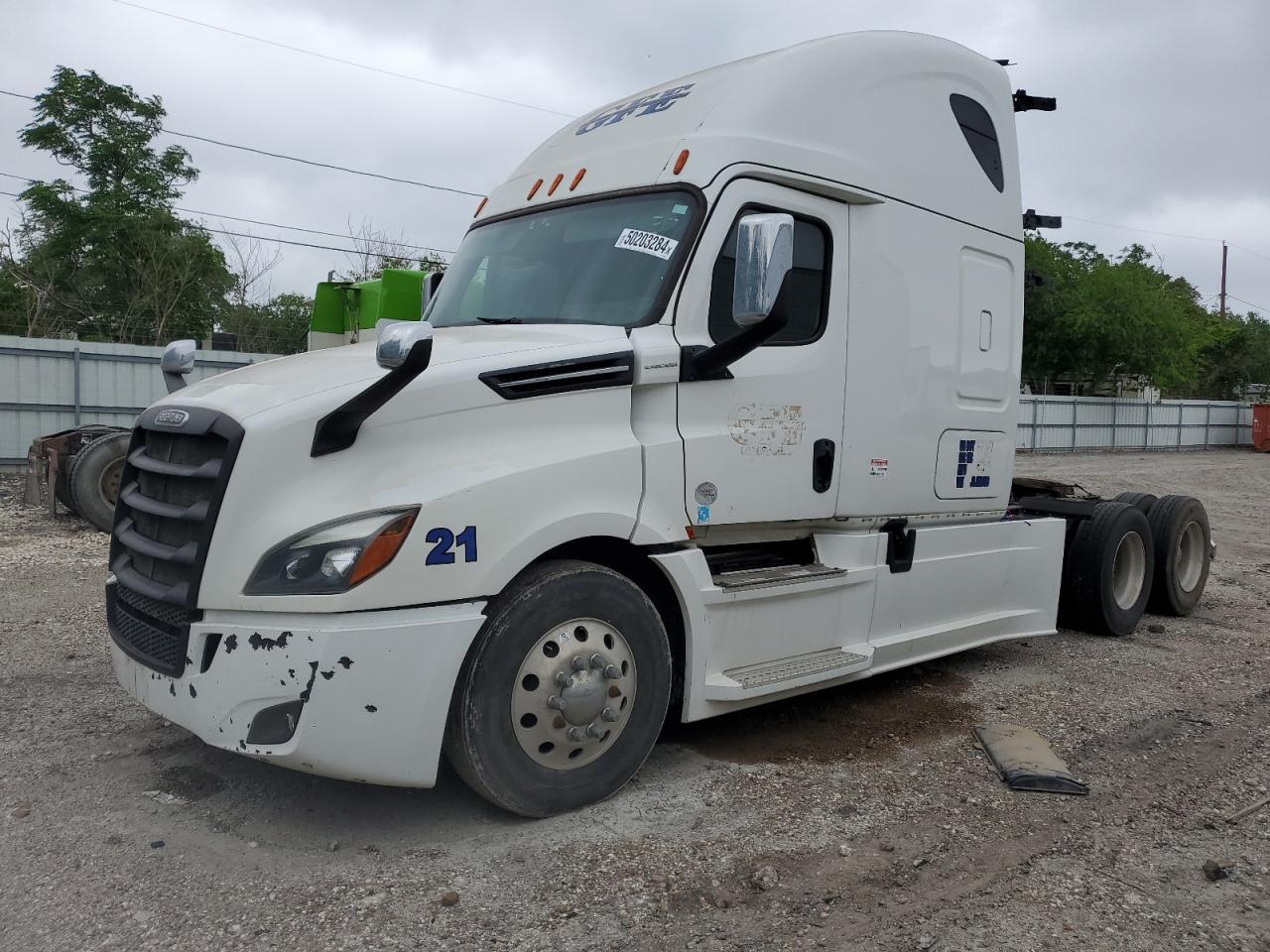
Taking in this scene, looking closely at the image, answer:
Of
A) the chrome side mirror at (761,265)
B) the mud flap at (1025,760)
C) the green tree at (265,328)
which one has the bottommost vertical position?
the mud flap at (1025,760)

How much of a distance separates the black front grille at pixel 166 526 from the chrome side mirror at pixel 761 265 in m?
1.93

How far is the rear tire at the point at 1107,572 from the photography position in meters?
7.39

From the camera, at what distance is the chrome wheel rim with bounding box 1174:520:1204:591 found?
845cm

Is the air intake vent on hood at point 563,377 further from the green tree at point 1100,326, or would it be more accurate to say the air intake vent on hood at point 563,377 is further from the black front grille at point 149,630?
the green tree at point 1100,326

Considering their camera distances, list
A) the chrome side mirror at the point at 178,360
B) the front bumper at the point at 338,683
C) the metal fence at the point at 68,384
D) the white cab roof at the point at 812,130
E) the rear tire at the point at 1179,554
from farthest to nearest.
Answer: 1. the metal fence at the point at 68,384
2. the rear tire at the point at 1179,554
3. the white cab roof at the point at 812,130
4. the chrome side mirror at the point at 178,360
5. the front bumper at the point at 338,683

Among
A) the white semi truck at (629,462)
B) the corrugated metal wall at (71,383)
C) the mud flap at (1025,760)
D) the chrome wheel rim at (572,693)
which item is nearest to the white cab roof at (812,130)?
the white semi truck at (629,462)

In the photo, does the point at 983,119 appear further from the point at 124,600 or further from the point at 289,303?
the point at 289,303

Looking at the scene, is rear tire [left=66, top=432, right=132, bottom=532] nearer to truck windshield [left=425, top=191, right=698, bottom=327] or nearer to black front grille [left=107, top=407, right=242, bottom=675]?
truck windshield [left=425, top=191, right=698, bottom=327]

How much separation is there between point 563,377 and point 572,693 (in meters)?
1.20

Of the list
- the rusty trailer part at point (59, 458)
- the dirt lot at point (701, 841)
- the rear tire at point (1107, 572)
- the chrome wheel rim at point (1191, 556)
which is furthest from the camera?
the rusty trailer part at point (59, 458)

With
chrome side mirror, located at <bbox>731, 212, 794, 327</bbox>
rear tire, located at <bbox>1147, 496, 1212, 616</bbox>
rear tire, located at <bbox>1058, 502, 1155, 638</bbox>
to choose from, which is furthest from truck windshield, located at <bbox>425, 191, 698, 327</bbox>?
rear tire, located at <bbox>1147, 496, 1212, 616</bbox>

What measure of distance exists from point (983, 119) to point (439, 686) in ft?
15.4

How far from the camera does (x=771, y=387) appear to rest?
15.5 feet

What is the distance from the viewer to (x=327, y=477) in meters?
3.57
